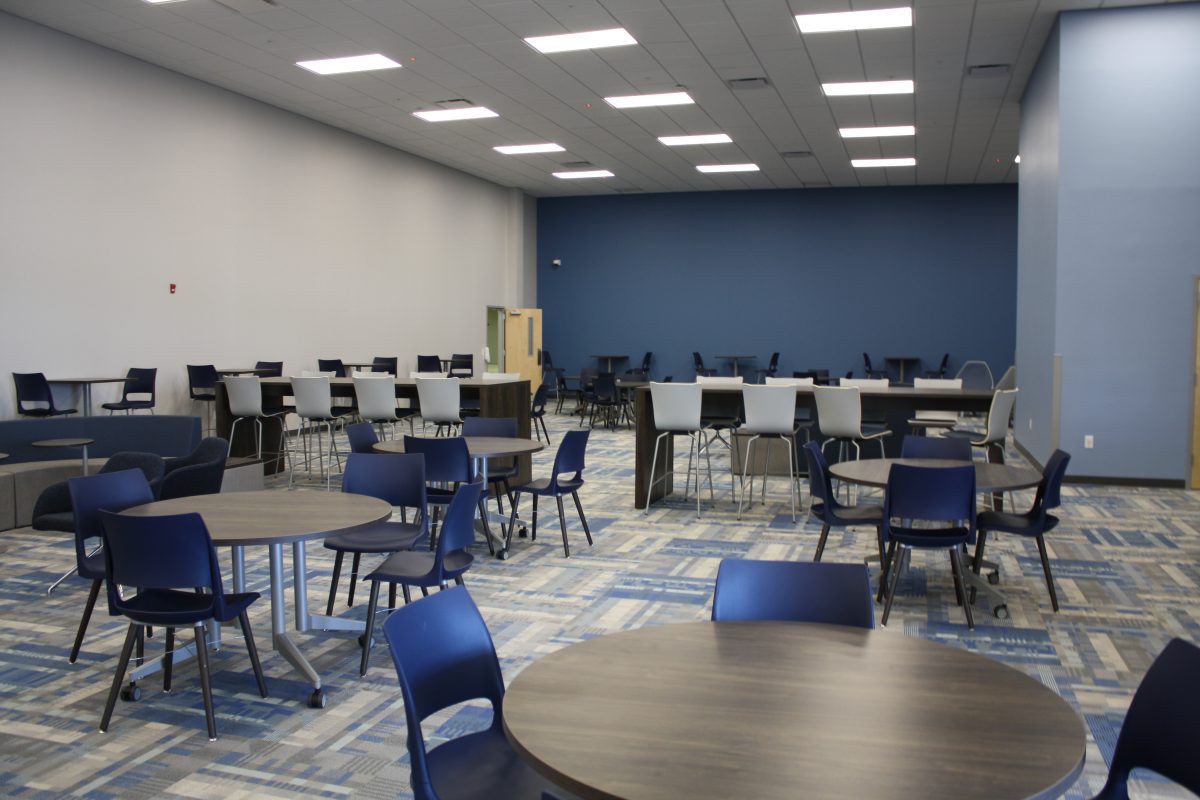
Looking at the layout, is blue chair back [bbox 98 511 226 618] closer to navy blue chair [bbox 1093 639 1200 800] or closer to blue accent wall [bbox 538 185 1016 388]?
navy blue chair [bbox 1093 639 1200 800]

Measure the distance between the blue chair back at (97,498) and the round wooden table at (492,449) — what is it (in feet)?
6.20

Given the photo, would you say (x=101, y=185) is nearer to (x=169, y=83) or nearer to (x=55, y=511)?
(x=169, y=83)

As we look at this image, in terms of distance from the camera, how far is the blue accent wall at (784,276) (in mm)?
16766

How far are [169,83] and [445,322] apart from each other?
21.2ft

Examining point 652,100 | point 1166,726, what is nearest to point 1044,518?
point 1166,726

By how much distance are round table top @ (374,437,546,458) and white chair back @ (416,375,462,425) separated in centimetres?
169

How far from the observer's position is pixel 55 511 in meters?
4.96

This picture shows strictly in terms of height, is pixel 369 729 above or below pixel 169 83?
below

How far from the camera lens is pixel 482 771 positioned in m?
2.01

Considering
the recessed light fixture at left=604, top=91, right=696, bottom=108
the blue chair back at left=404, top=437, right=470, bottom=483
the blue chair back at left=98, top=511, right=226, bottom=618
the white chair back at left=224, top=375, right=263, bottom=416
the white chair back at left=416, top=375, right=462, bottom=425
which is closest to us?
the blue chair back at left=98, top=511, right=226, bottom=618

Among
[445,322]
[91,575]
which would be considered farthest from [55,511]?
[445,322]

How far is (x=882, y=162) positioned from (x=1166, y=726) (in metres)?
14.3

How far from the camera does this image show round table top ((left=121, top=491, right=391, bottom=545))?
3.25 metres

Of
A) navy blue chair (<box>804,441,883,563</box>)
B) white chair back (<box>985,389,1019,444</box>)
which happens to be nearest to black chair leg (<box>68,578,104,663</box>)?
navy blue chair (<box>804,441,883,563</box>)
